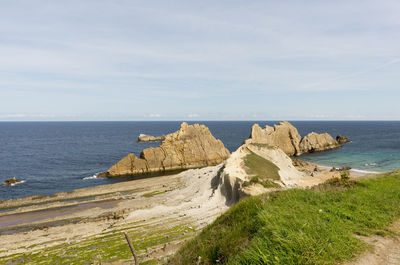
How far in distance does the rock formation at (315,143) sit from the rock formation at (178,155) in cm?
3423

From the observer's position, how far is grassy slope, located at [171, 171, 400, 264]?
7.68m

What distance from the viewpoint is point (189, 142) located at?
72125 millimetres

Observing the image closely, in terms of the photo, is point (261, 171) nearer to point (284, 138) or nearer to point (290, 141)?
point (284, 138)

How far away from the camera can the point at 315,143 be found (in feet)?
302

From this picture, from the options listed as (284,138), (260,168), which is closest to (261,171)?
(260,168)

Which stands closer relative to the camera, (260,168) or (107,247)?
(107,247)

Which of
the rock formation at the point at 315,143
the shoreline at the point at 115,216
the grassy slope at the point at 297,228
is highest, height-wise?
the grassy slope at the point at 297,228

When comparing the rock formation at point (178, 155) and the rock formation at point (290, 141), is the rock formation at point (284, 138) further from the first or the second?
the rock formation at point (178, 155)

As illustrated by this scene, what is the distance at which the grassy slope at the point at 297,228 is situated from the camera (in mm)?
7677

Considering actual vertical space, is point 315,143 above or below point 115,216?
above

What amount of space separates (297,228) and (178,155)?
204 ft

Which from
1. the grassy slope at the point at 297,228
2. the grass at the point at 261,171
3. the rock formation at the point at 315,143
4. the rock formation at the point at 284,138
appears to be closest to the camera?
the grassy slope at the point at 297,228

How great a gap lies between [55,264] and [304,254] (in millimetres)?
22010

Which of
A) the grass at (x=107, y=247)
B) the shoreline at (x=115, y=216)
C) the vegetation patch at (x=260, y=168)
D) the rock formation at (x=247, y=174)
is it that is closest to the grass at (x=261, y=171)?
the vegetation patch at (x=260, y=168)
